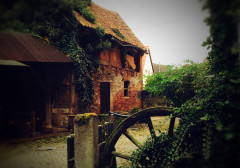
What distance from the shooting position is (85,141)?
280 cm

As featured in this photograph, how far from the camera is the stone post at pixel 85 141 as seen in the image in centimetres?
279

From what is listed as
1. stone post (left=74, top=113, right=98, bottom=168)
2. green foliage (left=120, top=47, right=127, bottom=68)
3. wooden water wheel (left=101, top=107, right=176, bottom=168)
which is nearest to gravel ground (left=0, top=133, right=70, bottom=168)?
stone post (left=74, top=113, right=98, bottom=168)

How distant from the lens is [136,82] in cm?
1427

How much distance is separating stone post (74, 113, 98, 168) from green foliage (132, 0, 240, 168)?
734mm

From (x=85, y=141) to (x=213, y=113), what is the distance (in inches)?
78.8

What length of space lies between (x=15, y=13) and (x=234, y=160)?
1.64 m

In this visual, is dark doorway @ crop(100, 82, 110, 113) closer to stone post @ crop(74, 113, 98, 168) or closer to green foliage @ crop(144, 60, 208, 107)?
green foliage @ crop(144, 60, 208, 107)

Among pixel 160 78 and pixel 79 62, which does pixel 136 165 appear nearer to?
pixel 160 78

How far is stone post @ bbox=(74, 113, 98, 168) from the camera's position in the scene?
279 cm

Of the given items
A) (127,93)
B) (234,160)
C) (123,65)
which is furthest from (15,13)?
(127,93)

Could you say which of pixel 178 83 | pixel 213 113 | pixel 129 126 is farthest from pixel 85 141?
pixel 213 113

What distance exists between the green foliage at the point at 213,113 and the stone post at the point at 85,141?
2.41 feet

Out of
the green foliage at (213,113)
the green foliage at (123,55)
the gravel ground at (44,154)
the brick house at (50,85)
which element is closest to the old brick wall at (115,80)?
the brick house at (50,85)

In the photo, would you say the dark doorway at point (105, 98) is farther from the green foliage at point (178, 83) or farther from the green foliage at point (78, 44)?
the green foliage at point (178, 83)
